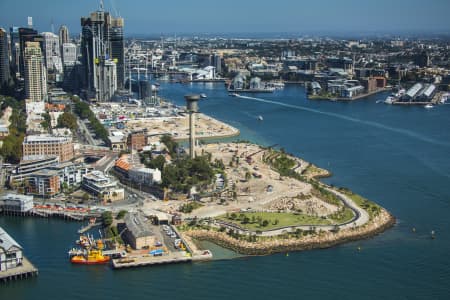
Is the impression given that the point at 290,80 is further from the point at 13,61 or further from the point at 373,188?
the point at 373,188

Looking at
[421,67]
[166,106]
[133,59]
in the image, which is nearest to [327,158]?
[166,106]

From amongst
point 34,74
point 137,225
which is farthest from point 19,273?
point 34,74

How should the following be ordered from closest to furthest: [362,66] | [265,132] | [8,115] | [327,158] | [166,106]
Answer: [327,158], [265,132], [8,115], [166,106], [362,66]

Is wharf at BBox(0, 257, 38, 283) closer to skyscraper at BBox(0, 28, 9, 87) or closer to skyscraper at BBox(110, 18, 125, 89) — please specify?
skyscraper at BBox(110, 18, 125, 89)

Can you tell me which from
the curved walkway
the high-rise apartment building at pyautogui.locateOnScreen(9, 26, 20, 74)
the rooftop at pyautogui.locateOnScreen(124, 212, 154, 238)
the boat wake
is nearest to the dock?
the rooftop at pyautogui.locateOnScreen(124, 212, 154, 238)

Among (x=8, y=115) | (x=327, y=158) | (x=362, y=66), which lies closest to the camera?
(x=327, y=158)

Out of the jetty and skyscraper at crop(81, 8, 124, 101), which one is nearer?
the jetty

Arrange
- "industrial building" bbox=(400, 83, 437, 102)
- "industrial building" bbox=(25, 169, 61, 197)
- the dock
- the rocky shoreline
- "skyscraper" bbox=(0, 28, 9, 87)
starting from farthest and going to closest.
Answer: "industrial building" bbox=(400, 83, 437, 102) < "skyscraper" bbox=(0, 28, 9, 87) < "industrial building" bbox=(25, 169, 61, 197) < the dock < the rocky shoreline

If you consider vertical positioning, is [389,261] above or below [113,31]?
below
